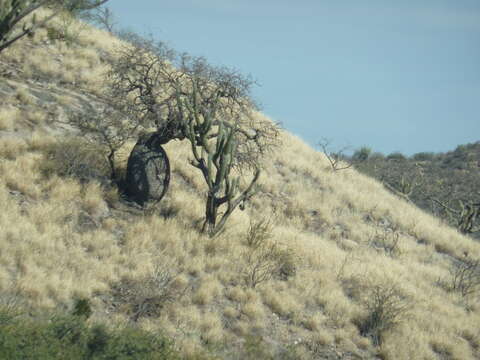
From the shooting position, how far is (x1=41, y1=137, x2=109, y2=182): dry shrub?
10977 mm

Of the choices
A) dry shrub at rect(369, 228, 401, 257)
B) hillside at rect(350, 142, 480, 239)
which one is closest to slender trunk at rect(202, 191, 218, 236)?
dry shrub at rect(369, 228, 401, 257)

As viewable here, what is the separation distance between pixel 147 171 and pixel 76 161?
5.38ft

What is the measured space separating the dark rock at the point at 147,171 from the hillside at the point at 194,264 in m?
0.37

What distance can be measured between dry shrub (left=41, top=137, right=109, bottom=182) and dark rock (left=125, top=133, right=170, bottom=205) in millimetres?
876

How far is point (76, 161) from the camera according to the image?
11180mm

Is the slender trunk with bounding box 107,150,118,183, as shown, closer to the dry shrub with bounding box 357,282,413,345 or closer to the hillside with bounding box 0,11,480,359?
the hillside with bounding box 0,11,480,359

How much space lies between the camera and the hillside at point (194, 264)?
8180 millimetres

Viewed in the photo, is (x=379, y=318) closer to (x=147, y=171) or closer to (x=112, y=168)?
(x=147, y=171)

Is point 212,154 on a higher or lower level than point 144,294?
higher

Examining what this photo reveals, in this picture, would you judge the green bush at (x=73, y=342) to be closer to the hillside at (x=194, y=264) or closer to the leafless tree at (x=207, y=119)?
the hillside at (x=194, y=264)

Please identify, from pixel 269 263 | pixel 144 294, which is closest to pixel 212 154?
pixel 269 263

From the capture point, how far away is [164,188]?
38.0 ft

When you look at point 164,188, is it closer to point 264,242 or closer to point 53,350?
point 264,242

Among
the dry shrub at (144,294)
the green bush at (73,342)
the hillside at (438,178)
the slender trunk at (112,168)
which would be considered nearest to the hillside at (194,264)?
the dry shrub at (144,294)
